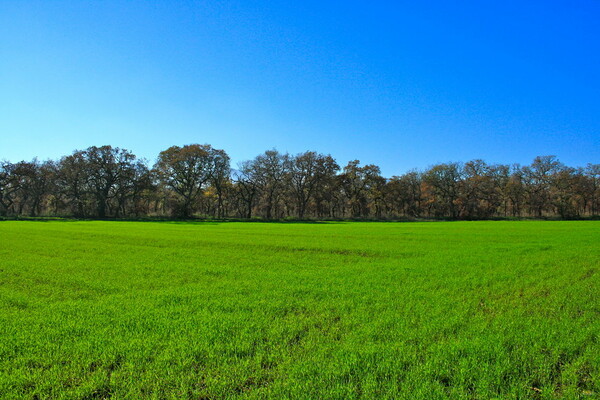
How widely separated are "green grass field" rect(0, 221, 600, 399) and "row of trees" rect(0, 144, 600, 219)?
233ft

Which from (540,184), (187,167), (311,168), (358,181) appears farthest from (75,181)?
(540,184)

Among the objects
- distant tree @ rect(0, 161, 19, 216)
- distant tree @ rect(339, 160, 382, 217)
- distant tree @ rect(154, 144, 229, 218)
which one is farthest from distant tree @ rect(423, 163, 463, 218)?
distant tree @ rect(0, 161, 19, 216)

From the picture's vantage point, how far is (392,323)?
6.45 m

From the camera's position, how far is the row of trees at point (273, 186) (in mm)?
77750

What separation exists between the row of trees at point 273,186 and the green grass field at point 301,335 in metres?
71.1

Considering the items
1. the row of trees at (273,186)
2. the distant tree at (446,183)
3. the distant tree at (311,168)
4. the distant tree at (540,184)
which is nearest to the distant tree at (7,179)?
the row of trees at (273,186)

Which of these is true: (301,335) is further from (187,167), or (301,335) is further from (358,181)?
(358,181)

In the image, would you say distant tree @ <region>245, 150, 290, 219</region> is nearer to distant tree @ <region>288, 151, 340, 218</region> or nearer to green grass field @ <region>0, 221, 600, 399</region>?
distant tree @ <region>288, 151, 340, 218</region>

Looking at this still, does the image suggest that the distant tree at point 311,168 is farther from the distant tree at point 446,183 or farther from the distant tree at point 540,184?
the distant tree at point 540,184

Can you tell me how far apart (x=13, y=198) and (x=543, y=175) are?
518ft

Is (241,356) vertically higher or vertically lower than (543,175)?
lower

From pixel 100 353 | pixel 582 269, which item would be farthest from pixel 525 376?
pixel 582 269

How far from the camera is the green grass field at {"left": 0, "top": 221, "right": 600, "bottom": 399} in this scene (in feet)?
14.0

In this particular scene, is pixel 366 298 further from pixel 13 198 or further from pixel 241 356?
pixel 13 198
